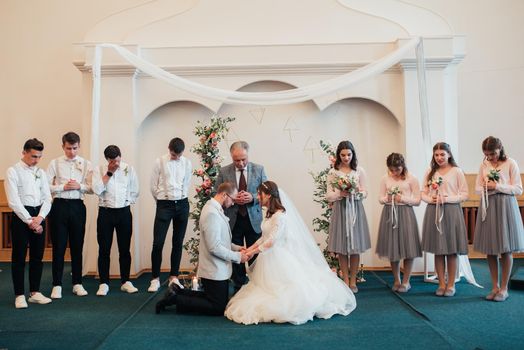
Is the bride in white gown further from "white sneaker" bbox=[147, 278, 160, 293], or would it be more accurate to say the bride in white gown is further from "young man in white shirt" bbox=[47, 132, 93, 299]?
"young man in white shirt" bbox=[47, 132, 93, 299]

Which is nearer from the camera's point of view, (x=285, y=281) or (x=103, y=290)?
(x=285, y=281)

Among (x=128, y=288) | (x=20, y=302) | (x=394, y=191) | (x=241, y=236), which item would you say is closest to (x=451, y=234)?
(x=394, y=191)

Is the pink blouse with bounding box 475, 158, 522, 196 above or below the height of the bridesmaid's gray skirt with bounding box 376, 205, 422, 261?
above

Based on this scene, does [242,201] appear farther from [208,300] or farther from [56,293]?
[56,293]

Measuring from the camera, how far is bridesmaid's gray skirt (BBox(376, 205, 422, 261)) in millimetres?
6012

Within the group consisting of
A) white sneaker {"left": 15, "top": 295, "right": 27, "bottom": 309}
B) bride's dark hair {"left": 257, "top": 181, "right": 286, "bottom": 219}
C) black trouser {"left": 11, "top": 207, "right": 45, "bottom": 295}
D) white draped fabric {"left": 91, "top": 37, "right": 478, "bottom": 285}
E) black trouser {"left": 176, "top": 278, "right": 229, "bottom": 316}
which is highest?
white draped fabric {"left": 91, "top": 37, "right": 478, "bottom": 285}

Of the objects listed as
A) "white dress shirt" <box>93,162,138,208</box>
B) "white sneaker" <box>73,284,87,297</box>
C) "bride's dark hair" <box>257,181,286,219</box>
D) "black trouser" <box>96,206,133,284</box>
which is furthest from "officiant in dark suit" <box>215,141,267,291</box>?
"white sneaker" <box>73,284,87,297</box>

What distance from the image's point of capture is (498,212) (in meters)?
5.47

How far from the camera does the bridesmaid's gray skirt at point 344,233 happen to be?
19.5 ft

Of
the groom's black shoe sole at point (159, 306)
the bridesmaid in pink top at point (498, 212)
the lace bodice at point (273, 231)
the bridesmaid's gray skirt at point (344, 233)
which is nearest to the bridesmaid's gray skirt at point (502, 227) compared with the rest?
the bridesmaid in pink top at point (498, 212)

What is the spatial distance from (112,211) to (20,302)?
4.44 feet

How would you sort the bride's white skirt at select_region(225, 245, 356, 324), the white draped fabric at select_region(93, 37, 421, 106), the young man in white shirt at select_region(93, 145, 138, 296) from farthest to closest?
the white draped fabric at select_region(93, 37, 421, 106) → the young man in white shirt at select_region(93, 145, 138, 296) → the bride's white skirt at select_region(225, 245, 356, 324)

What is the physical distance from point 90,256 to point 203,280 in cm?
291

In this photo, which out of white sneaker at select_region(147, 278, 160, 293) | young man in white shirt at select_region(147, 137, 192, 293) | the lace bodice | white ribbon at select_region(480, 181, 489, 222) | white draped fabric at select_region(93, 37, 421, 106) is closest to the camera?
the lace bodice
